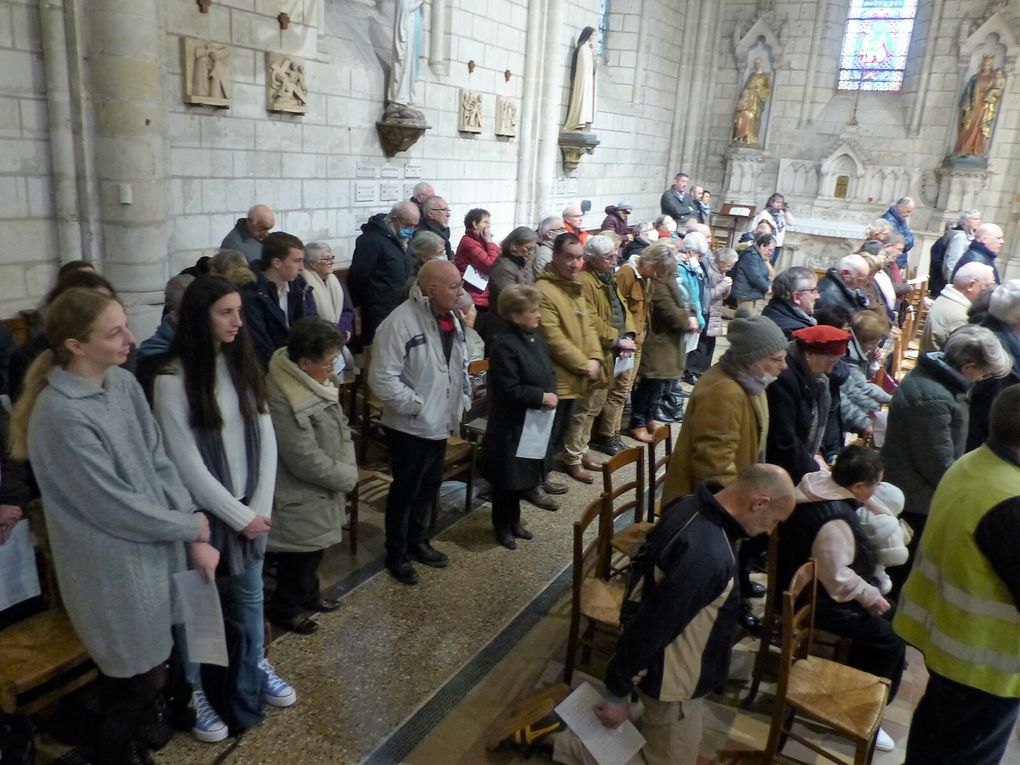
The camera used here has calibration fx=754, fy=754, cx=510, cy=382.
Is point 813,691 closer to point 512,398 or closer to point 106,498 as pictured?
point 512,398

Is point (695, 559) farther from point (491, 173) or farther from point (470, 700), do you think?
point (491, 173)

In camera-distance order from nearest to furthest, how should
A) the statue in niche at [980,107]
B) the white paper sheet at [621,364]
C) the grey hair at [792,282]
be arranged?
the grey hair at [792,282]
the white paper sheet at [621,364]
the statue in niche at [980,107]

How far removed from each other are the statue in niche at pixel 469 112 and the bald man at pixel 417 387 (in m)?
5.23

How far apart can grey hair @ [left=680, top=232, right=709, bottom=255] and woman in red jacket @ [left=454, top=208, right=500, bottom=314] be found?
1654 mm

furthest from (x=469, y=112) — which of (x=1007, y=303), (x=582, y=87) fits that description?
(x=1007, y=303)

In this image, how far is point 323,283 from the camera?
15.1ft

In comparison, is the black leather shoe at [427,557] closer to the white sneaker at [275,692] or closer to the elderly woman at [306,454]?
the elderly woman at [306,454]

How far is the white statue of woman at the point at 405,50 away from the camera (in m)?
6.82

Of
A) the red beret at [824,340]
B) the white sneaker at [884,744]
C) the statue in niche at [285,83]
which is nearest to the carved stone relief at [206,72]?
the statue in niche at [285,83]

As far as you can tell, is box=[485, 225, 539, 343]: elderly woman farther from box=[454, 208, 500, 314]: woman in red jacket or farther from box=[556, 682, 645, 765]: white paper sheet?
box=[556, 682, 645, 765]: white paper sheet

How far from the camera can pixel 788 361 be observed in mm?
3504

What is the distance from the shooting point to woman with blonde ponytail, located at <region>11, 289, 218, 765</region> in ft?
6.46

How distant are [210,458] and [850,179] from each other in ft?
46.3

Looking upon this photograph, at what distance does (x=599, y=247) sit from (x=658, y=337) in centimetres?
111
